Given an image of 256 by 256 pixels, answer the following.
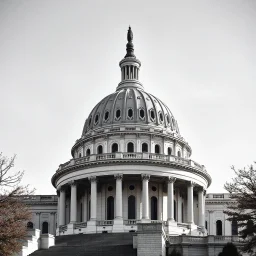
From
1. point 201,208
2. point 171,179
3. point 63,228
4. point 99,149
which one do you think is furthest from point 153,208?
point 99,149

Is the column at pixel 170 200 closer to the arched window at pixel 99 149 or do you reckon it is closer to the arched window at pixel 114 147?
the arched window at pixel 114 147

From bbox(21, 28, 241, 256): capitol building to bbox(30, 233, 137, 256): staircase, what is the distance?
8048 mm

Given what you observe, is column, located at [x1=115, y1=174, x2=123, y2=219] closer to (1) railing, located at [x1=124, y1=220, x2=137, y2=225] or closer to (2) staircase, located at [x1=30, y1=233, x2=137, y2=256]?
(1) railing, located at [x1=124, y1=220, x2=137, y2=225]

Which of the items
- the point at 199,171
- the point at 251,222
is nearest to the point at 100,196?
the point at 199,171

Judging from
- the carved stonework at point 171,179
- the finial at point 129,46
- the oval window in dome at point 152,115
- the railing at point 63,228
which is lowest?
the railing at point 63,228

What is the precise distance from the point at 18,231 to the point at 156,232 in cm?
1345

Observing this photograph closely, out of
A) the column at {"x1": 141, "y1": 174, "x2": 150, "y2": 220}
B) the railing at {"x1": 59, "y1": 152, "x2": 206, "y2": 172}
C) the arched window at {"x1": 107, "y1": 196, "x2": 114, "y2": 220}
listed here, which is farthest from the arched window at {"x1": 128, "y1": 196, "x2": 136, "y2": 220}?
the railing at {"x1": 59, "y1": 152, "x2": 206, "y2": 172}

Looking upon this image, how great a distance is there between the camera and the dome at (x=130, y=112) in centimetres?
10638

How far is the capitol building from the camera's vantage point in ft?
297

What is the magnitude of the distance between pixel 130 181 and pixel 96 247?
91.1 feet

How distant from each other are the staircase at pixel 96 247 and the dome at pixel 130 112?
102 ft

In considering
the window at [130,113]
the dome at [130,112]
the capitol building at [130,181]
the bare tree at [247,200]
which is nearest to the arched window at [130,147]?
the capitol building at [130,181]

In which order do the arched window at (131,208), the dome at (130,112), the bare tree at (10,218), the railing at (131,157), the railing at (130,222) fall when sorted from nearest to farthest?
the bare tree at (10,218) → the railing at (130,222) → the railing at (131,157) → the arched window at (131,208) → the dome at (130,112)

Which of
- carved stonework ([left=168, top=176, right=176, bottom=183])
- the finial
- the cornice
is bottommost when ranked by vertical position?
carved stonework ([left=168, top=176, right=176, bottom=183])
